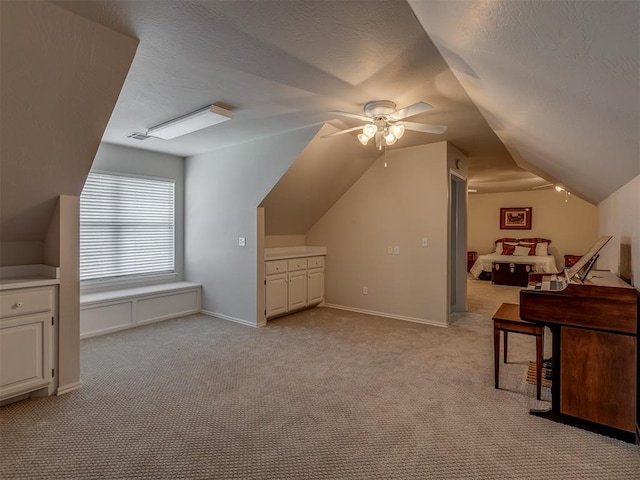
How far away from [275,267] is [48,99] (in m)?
3.19

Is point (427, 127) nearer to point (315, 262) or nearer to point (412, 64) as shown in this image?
point (412, 64)

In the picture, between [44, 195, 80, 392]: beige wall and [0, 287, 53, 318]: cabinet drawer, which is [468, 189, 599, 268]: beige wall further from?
[0, 287, 53, 318]: cabinet drawer

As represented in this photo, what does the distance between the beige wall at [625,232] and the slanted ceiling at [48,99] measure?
11.9 feet

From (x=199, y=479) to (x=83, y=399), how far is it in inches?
57.2

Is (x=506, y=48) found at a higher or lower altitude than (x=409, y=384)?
higher

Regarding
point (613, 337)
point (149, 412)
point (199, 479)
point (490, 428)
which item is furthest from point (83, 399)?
point (613, 337)

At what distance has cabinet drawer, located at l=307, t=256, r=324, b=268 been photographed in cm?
546

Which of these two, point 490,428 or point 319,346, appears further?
point 319,346

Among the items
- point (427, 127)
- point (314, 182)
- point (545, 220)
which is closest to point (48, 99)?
point (427, 127)

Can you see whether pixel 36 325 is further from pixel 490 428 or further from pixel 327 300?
pixel 327 300

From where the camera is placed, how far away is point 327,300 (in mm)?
5785

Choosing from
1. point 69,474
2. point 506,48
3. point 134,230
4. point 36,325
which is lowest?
point 69,474

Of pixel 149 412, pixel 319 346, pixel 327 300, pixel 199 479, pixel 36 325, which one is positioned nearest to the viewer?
pixel 199 479

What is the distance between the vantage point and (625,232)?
2883 millimetres
